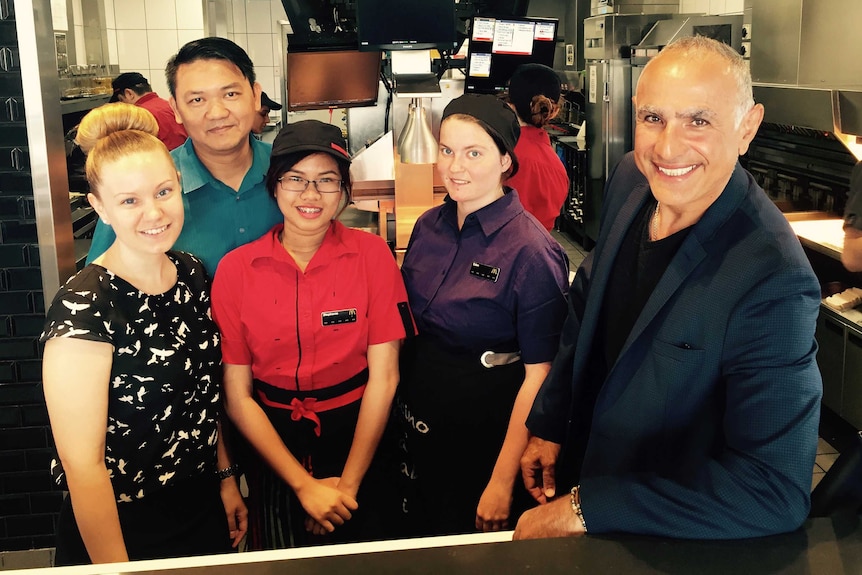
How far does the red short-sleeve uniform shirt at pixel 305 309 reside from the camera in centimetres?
214

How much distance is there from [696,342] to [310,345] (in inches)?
44.7

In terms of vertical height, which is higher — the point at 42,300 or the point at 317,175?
the point at 317,175

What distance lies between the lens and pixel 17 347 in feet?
9.62

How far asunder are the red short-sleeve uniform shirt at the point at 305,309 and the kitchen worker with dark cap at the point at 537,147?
2.39 m

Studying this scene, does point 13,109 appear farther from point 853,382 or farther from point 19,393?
point 853,382

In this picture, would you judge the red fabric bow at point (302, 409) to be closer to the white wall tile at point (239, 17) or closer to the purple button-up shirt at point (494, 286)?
the purple button-up shirt at point (494, 286)

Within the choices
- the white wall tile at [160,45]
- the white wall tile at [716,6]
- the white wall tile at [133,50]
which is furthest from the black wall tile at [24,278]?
the white wall tile at [133,50]

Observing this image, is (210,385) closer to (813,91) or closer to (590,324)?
(590,324)

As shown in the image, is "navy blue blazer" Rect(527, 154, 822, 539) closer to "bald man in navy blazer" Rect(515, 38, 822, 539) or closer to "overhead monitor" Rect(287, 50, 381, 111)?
"bald man in navy blazer" Rect(515, 38, 822, 539)

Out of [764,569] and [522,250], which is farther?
[522,250]

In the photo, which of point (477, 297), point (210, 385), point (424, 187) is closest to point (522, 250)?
point (477, 297)

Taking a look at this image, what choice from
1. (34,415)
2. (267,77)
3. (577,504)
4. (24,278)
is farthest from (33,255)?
(267,77)

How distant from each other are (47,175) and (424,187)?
203 cm

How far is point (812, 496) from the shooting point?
1.17 m
